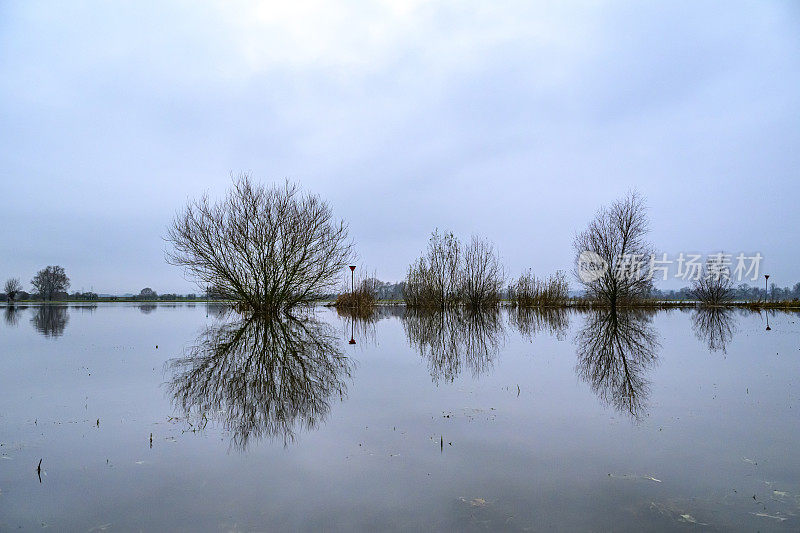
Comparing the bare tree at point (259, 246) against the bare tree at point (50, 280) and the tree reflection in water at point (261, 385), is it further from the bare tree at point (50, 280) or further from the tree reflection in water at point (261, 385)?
the bare tree at point (50, 280)

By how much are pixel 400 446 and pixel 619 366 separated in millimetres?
4456

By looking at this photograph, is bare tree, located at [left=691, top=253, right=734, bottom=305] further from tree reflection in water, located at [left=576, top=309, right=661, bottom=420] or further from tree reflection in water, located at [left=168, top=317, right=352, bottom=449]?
tree reflection in water, located at [left=168, top=317, right=352, bottom=449]

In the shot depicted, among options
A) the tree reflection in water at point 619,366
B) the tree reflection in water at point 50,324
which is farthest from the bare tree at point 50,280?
the tree reflection in water at point 619,366

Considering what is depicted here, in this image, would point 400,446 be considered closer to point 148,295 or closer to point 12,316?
point 12,316


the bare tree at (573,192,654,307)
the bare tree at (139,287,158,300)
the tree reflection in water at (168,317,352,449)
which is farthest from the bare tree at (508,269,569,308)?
the bare tree at (139,287,158,300)

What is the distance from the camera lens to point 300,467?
2750mm

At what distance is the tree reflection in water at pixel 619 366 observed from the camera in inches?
178

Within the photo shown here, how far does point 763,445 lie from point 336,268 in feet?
50.9

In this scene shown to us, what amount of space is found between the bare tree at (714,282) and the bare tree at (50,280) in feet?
215

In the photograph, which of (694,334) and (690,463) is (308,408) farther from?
(694,334)

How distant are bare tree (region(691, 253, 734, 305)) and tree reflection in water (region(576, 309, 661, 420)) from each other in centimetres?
2474

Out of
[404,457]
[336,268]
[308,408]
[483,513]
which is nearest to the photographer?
[483,513]

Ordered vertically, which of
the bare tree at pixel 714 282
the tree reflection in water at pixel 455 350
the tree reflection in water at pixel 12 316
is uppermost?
the bare tree at pixel 714 282

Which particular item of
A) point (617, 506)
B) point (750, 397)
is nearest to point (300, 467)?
point (617, 506)
